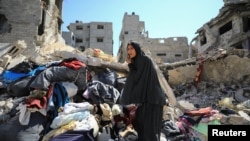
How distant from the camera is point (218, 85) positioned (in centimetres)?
1038

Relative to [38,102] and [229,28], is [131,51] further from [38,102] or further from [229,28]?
[229,28]

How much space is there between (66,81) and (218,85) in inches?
295

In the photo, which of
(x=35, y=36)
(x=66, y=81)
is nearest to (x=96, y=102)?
(x=66, y=81)

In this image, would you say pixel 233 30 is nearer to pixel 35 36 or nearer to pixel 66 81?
pixel 35 36

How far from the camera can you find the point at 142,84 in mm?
3143

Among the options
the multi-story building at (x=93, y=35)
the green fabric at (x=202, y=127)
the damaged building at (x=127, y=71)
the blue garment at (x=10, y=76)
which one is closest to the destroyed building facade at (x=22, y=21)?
the damaged building at (x=127, y=71)

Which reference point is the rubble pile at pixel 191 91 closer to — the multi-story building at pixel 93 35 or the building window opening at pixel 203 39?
the building window opening at pixel 203 39

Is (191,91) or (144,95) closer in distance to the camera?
(144,95)

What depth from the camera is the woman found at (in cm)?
307

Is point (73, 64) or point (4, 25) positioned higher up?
point (4, 25)

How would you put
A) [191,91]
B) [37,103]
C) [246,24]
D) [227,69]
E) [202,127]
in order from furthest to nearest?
1. [246,24]
2. [227,69]
3. [191,91]
4. [202,127]
5. [37,103]

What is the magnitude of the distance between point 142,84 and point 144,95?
0.12 metres

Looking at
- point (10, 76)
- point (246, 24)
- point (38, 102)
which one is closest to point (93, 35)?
point (246, 24)

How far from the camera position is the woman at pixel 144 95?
121 inches
